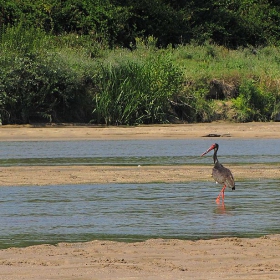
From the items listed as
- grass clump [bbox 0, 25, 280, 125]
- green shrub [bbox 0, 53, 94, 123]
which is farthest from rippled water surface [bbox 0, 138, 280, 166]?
grass clump [bbox 0, 25, 280, 125]

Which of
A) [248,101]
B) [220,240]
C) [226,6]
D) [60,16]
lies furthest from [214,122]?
[220,240]

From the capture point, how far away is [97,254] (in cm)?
855

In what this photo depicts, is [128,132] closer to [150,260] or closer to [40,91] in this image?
[40,91]

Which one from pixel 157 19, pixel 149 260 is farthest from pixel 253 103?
pixel 149 260

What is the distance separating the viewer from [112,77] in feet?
93.9

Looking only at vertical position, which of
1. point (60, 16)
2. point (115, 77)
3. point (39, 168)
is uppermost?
point (60, 16)

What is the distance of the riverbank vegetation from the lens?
2772 centimetres

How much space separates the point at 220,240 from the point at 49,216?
122 inches

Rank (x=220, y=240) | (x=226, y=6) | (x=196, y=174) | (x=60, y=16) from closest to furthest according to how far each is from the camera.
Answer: (x=220, y=240) < (x=196, y=174) < (x=60, y=16) < (x=226, y=6)

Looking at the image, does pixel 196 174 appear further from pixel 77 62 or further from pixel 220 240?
pixel 77 62

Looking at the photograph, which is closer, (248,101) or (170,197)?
(170,197)

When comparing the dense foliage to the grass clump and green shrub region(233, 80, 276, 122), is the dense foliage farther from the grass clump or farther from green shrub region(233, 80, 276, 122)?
green shrub region(233, 80, 276, 122)

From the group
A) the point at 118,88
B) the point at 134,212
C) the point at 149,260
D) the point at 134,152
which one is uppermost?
the point at 118,88

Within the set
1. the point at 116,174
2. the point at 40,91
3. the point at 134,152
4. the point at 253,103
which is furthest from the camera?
the point at 253,103
